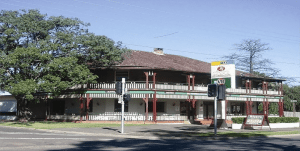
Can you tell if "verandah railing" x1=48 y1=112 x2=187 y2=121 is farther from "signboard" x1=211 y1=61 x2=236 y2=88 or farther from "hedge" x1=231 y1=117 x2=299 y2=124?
"signboard" x1=211 y1=61 x2=236 y2=88

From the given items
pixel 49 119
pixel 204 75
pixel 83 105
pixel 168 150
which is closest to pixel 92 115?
pixel 83 105

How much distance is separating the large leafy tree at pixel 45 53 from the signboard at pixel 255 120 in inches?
502

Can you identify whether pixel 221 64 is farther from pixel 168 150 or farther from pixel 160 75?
pixel 160 75

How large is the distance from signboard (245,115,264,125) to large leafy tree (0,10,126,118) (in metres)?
12.8

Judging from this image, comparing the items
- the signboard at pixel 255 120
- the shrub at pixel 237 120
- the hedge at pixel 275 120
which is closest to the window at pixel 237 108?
the hedge at pixel 275 120

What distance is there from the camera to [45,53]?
29172 mm

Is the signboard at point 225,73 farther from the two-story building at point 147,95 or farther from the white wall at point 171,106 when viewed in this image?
the white wall at point 171,106

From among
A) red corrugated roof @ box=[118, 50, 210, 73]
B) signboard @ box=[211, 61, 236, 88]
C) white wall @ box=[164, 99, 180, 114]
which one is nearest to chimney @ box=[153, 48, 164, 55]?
red corrugated roof @ box=[118, 50, 210, 73]

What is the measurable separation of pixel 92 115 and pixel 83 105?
2.04 meters

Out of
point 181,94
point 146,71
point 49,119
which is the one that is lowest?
point 49,119

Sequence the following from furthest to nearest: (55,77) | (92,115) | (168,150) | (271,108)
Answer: (271,108), (92,115), (55,77), (168,150)

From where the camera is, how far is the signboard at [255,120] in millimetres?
25062

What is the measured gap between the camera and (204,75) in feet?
127

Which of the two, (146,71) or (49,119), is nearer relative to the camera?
(146,71)
